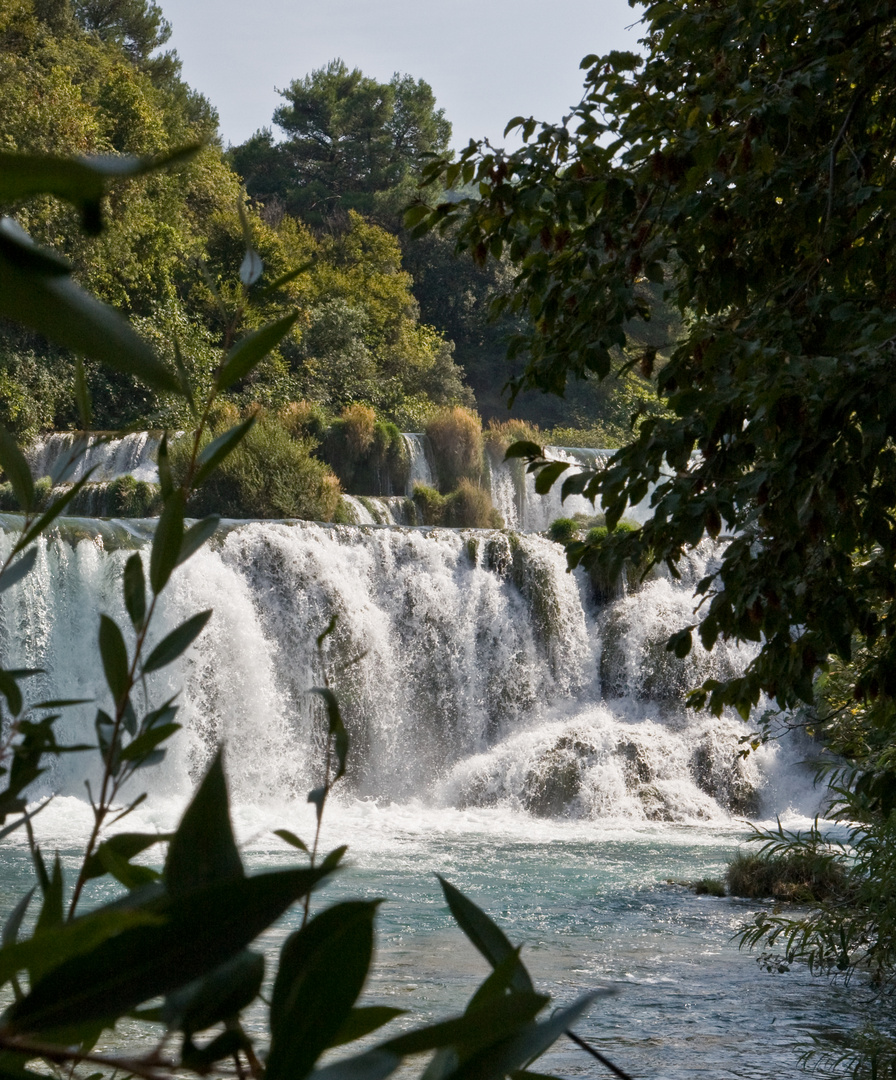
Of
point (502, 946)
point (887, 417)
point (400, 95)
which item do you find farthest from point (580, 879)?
point (400, 95)

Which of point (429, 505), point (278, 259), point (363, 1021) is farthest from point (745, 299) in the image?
point (278, 259)

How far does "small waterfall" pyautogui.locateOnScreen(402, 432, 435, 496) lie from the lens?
77.0 feet

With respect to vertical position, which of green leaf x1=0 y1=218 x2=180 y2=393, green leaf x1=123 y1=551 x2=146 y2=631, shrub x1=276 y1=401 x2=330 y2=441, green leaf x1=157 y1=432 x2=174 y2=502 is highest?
shrub x1=276 y1=401 x2=330 y2=441

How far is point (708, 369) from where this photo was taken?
113 inches

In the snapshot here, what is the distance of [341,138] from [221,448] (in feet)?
156

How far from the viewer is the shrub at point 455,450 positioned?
76.8ft

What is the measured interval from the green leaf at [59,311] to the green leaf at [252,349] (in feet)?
0.66

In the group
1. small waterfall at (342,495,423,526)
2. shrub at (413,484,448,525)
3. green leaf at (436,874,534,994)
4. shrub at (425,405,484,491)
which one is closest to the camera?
green leaf at (436,874,534,994)

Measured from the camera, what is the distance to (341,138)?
4512cm

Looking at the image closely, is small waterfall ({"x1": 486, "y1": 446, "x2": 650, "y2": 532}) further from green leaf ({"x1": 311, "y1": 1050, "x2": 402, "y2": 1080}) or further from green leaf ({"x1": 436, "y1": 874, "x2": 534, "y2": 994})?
green leaf ({"x1": 311, "y1": 1050, "x2": 402, "y2": 1080})

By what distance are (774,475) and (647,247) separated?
90 centimetres

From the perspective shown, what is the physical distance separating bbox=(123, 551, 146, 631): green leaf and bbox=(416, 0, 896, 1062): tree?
1892mm

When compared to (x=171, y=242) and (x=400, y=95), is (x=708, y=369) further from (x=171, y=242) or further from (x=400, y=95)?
(x=400, y=95)

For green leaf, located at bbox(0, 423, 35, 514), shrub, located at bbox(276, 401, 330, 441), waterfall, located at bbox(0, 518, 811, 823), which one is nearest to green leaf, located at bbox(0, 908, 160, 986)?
green leaf, located at bbox(0, 423, 35, 514)
